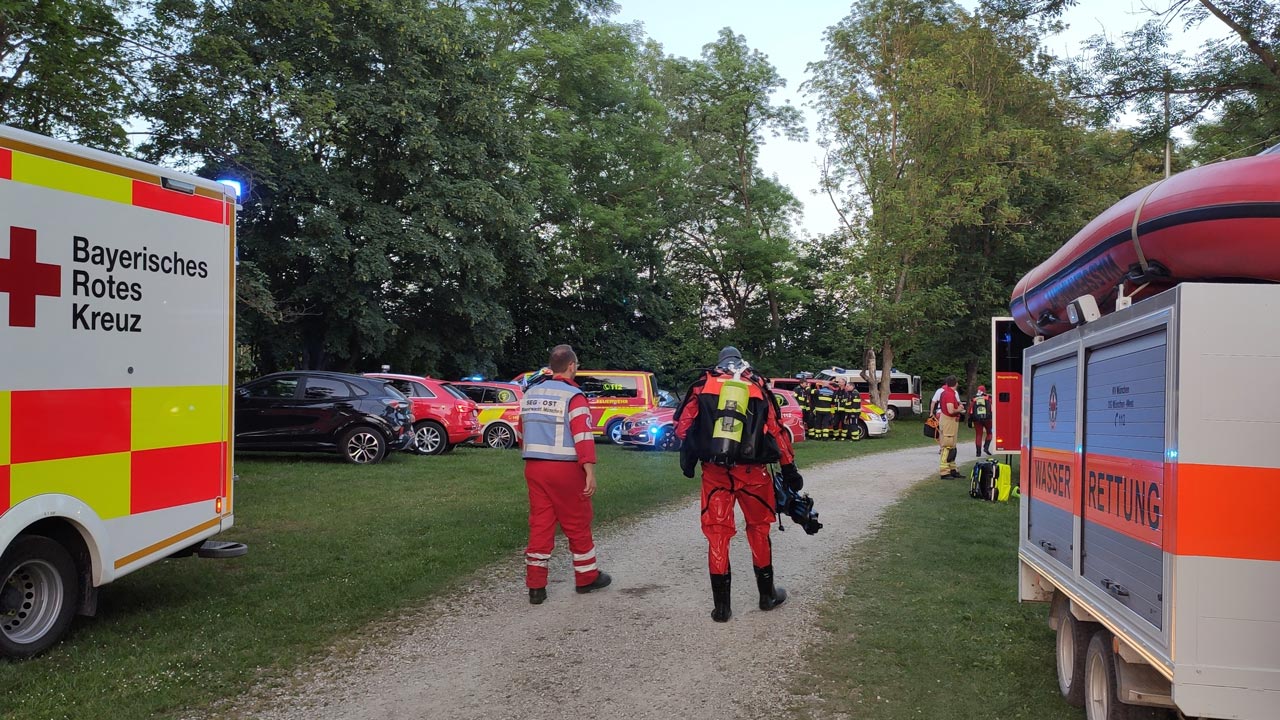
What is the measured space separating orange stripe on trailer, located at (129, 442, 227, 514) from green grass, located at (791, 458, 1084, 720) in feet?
13.8

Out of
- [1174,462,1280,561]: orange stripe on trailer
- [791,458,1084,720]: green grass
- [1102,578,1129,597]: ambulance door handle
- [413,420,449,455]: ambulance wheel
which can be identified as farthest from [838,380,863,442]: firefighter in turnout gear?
[1174,462,1280,561]: orange stripe on trailer

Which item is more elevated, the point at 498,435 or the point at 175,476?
the point at 175,476

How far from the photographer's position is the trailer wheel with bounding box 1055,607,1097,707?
433 cm

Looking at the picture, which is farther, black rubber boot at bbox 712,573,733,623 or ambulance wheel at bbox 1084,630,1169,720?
black rubber boot at bbox 712,573,733,623

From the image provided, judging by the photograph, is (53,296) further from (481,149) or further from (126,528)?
(481,149)

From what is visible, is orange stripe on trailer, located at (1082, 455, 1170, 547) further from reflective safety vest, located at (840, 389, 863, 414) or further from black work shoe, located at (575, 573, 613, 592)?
reflective safety vest, located at (840, 389, 863, 414)

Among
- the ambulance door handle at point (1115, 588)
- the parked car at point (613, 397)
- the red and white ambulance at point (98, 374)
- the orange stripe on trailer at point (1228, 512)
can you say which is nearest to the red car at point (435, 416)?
the parked car at point (613, 397)

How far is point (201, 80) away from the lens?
16.8 m

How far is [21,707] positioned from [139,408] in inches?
75.1

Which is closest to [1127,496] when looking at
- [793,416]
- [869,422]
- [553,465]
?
[553,465]

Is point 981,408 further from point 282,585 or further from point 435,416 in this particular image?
point 282,585

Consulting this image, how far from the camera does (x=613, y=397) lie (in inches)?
851

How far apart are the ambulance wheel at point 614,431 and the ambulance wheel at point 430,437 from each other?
Answer: 4.33 meters

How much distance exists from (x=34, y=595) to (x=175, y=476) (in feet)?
3.64
